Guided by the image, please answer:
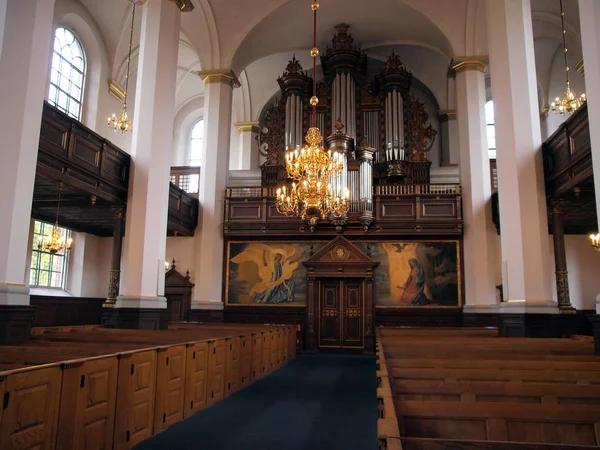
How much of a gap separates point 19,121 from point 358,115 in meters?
12.7

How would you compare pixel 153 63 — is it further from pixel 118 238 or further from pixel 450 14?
pixel 450 14

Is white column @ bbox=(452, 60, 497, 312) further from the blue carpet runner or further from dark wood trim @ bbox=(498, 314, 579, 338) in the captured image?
the blue carpet runner

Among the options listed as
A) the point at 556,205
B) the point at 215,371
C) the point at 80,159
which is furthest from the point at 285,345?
the point at 556,205

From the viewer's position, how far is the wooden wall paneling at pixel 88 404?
4.18 meters

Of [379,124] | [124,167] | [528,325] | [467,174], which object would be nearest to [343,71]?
[379,124]

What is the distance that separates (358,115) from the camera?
18.5m

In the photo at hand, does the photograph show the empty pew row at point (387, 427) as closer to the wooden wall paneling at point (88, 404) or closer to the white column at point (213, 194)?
the wooden wall paneling at point (88, 404)

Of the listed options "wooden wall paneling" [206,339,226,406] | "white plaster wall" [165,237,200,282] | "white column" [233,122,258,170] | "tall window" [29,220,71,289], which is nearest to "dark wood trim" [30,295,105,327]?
"tall window" [29,220,71,289]

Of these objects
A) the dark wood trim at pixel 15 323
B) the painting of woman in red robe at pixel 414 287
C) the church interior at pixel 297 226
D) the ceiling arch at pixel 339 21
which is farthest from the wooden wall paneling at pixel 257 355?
the ceiling arch at pixel 339 21

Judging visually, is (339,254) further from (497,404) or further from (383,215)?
(497,404)

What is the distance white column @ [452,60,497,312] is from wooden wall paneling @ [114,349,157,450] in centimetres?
1157

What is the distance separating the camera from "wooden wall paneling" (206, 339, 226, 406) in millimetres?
7372

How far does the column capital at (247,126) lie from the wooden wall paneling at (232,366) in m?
14.1

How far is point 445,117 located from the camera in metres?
19.8
